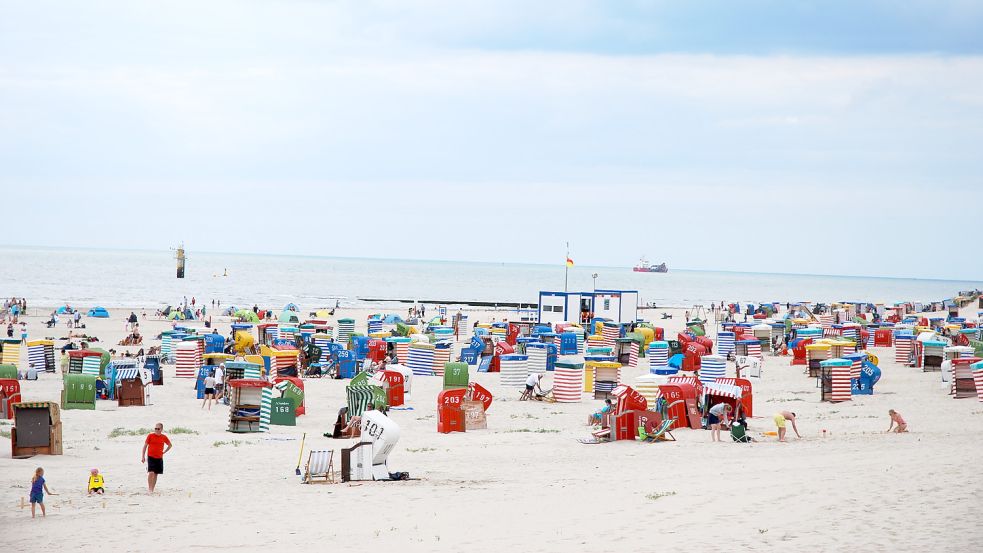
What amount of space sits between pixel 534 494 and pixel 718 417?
6.21m

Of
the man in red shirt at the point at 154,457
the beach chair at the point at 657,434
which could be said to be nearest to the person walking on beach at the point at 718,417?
the beach chair at the point at 657,434

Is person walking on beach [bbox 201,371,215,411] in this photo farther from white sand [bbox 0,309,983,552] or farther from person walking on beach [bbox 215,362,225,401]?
white sand [bbox 0,309,983,552]

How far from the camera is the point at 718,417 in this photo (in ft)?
55.4

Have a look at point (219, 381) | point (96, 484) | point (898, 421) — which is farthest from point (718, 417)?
point (219, 381)

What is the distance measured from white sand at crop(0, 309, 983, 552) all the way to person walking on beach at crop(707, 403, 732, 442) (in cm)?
25

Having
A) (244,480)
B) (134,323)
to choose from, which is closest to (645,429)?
(244,480)

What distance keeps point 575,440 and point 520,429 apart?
2.02 m

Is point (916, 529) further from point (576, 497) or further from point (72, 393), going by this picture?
point (72, 393)

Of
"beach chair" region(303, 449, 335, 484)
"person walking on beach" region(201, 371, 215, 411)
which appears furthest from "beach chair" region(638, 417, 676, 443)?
"person walking on beach" region(201, 371, 215, 411)

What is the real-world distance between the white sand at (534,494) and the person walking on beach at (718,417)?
0.25 meters

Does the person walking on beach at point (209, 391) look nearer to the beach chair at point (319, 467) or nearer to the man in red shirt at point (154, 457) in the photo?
the beach chair at point (319, 467)

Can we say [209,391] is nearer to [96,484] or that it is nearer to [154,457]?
[154,457]

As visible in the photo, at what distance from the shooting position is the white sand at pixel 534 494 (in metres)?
9.28

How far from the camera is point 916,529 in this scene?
8844mm
